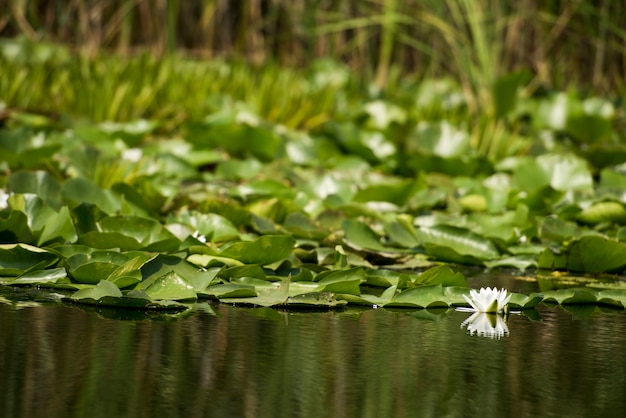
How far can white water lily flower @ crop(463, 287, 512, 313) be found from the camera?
1710mm

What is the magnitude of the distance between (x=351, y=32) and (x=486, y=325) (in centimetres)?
454

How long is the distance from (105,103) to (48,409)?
8.97ft

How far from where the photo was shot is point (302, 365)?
133 centimetres

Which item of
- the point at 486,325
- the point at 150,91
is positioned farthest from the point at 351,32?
the point at 486,325

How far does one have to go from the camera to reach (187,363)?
132cm

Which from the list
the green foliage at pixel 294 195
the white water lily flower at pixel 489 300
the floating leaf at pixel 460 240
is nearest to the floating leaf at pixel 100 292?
the green foliage at pixel 294 195

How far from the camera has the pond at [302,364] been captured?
3.76 feet

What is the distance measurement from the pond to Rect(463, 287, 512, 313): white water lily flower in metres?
0.03

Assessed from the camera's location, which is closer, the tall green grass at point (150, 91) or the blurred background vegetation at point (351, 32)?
the tall green grass at point (150, 91)

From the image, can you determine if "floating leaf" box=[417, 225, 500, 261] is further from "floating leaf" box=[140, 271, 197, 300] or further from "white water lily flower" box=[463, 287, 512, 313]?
"floating leaf" box=[140, 271, 197, 300]

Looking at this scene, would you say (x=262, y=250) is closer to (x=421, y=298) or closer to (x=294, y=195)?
(x=421, y=298)

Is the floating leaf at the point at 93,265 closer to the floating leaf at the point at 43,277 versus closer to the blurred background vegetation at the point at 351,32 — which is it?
the floating leaf at the point at 43,277

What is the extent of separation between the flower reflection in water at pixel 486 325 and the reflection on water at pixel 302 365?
0.06ft

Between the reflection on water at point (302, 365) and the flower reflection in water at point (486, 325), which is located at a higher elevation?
the flower reflection in water at point (486, 325)
